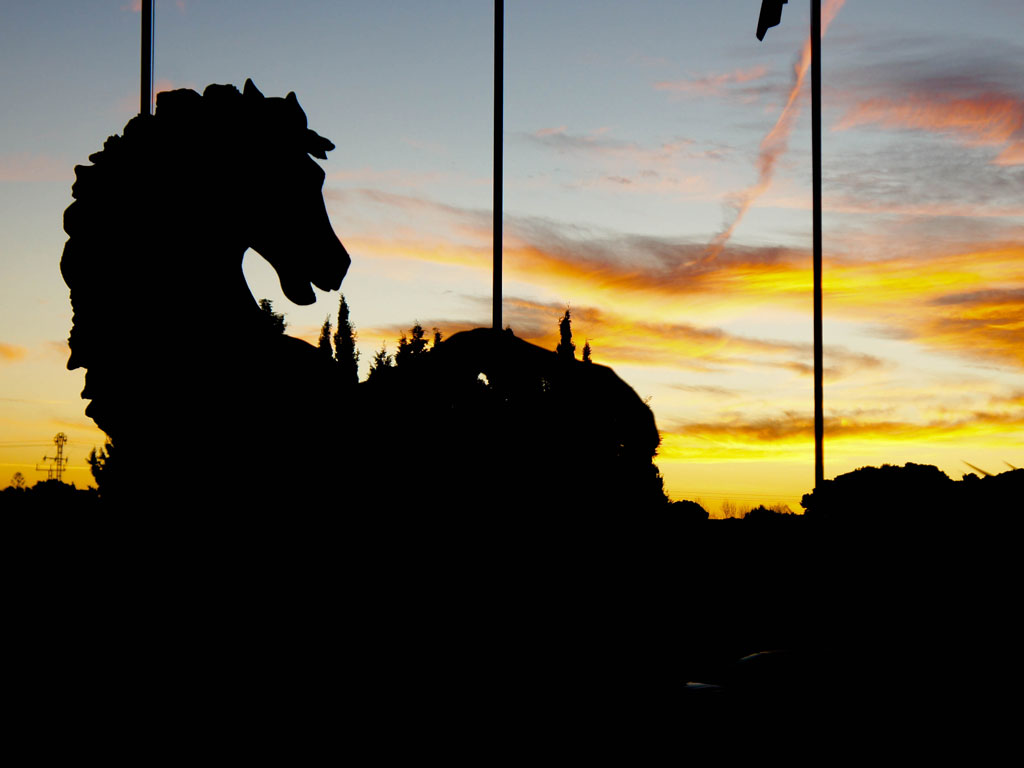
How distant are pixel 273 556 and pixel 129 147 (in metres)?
1.34

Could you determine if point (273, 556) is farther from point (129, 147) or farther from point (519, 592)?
point (129, 147)

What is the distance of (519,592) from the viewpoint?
8.14 ft

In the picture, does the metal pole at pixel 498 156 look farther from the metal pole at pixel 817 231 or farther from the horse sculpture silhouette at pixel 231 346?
the horse sculpture silhouette at pixel 231 346

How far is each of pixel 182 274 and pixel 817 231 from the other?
25.6 feet

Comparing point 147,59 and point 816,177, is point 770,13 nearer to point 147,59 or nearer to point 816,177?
point 816,177

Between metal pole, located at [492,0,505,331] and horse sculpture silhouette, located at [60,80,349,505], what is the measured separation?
15.4ft

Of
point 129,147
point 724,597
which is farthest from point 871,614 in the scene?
point 129,147

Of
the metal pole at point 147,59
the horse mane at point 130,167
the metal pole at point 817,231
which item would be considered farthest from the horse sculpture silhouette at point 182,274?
the metal pole at point 817,231

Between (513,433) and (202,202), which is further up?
(202,202)

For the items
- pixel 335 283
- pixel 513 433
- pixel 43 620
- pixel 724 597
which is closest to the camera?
pixel 513 433

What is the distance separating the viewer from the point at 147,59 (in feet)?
22.0

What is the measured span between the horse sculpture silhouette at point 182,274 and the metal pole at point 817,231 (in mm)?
6788

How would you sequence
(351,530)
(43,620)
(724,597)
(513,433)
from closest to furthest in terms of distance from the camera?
(513,433), (351,530), (43,620), (724,597)

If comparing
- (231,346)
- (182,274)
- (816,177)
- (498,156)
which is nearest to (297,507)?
(231,346)
